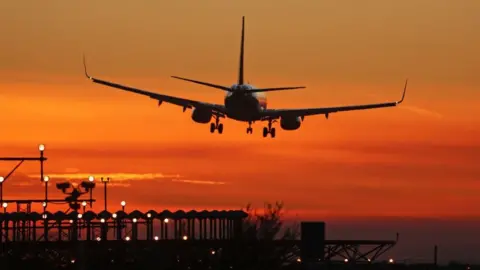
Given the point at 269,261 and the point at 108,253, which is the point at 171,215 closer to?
the point at 108,253

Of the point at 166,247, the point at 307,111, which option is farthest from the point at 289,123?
the point at 166,247

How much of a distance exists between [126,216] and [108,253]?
46040mm

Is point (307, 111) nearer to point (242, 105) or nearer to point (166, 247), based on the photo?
point (242, 105)

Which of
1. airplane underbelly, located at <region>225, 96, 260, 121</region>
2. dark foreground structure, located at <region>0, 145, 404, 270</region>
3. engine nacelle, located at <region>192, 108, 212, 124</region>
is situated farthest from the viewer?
airplane underbelly, located at <region>225, 96, 260, 121</region>

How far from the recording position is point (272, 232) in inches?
4761

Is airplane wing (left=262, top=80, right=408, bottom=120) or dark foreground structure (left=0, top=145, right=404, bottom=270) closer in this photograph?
dark foreground structure (left=0, top=145, right=404, bottom=270)

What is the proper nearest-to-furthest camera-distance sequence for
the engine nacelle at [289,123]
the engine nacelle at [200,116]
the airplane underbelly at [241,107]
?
the engine nacelle at [200,116], the airplane underbelly at [241,107], the engine nacelle at [289,123]

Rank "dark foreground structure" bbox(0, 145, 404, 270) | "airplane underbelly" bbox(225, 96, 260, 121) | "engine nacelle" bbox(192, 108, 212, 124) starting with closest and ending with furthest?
1. "dark foreground structure" bbox(0, 145, 404, 270)
2. "engine nacelle" bbox(192, 108, 212, 124)
3. "airplane underbelly" bbox(225, 96, 260, 121)

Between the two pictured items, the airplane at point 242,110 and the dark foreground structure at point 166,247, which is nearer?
the dark foreground structure at point 166,247

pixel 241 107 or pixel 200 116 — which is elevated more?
pixel 241 107

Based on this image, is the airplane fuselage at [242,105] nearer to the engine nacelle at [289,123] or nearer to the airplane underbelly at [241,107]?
the airplane underbelly at [241,107]

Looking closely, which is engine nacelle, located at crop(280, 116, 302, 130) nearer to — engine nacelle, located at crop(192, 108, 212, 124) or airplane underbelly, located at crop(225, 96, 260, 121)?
airplane underbelly, located at crop(225, 96, 260, 121)

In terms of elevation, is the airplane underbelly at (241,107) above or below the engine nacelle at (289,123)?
above

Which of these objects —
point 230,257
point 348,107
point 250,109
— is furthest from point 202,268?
point 348,107
